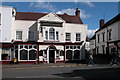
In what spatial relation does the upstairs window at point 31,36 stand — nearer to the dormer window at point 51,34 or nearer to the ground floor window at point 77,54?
the dormer window at point 51,34

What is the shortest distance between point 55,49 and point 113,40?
12.3 m

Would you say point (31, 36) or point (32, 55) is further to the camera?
point (31, 36)

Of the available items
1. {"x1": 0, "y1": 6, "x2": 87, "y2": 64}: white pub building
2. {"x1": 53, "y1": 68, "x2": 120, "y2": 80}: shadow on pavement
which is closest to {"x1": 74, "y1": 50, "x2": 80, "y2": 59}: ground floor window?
{"x1": 0, "y1": 6, "x2": 87, "y2": 64}: white pub building

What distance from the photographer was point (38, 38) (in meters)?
26.5

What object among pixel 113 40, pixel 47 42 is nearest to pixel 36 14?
pixel 47 42

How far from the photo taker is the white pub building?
83.7 ft

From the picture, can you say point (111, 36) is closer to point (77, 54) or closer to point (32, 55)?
point (77, 54)

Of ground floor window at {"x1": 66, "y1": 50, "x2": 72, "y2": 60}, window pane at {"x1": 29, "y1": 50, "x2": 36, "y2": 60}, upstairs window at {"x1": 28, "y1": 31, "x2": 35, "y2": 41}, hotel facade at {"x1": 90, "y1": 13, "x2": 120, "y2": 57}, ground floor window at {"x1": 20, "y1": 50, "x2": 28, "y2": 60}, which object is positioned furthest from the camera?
hotel facade at {"x1": 90, "y1": 13, "x2": 120, "y2": 57}

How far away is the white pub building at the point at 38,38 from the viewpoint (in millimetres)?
25516

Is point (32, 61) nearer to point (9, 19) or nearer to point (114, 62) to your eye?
point (9, 19)

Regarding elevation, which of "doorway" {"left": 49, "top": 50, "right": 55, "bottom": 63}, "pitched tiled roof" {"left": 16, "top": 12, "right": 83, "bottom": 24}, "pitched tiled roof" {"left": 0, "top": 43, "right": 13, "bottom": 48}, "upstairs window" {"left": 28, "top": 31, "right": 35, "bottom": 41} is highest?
"pitched tiled roof" {"left": 16, "top": 12, "right": 83, "bottom": 24}

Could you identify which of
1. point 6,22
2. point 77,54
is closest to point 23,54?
point 6,22

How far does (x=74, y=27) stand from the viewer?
1146 inches

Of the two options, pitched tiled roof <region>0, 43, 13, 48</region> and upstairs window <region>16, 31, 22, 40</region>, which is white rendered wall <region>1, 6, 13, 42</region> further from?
upstairs window <region>16, 31, 22, 40</region>
